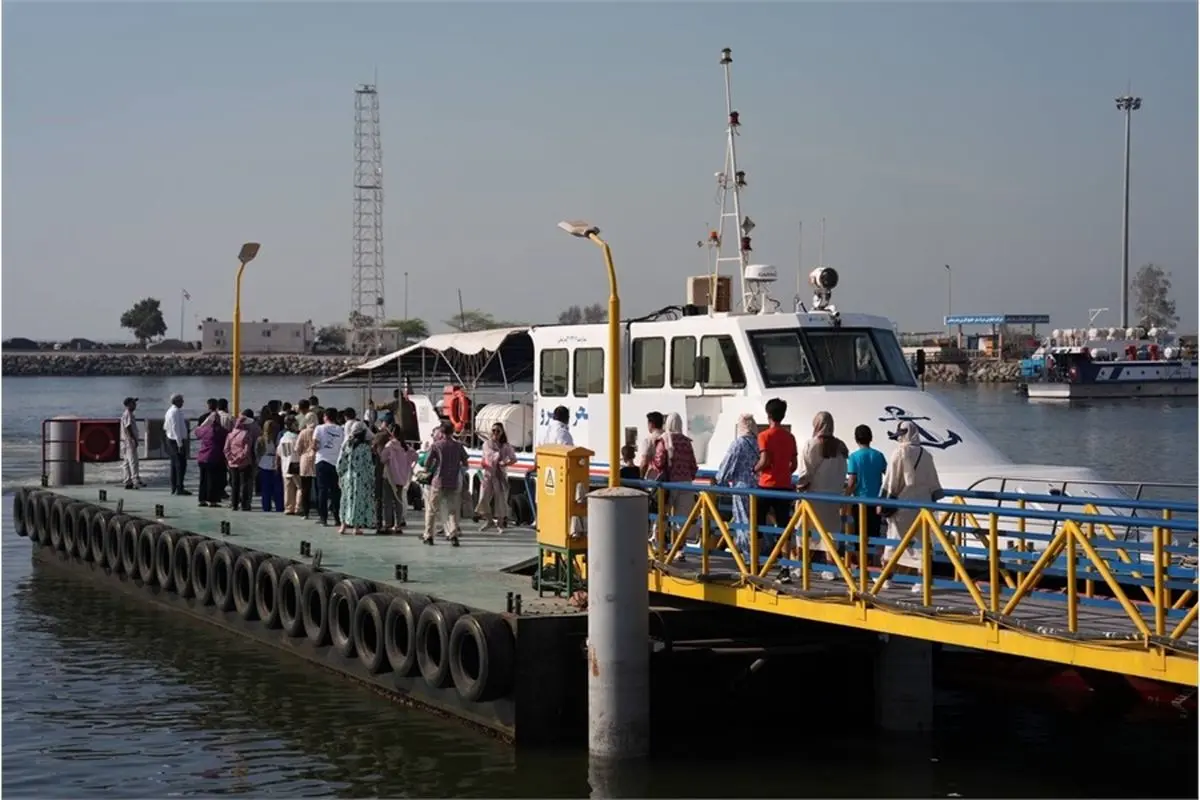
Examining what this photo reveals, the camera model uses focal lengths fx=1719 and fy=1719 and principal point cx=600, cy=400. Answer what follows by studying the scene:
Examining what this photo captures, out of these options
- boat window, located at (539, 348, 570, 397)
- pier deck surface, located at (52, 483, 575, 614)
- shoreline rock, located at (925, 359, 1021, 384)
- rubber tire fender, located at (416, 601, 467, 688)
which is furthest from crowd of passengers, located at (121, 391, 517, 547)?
shoreline rock, located at (925, 359, 1021, 384)

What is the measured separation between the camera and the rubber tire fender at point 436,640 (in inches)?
634

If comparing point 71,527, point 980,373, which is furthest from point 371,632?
point 980,373

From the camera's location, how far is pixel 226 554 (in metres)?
21.7

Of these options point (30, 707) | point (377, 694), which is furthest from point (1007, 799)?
point (30, 707)

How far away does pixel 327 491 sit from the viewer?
2347 cm

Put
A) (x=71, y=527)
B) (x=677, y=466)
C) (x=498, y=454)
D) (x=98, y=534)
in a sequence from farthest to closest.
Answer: (x=71, y=527) → (x=98, y=534) → (x=498, y=454) → (x=677, y=466)

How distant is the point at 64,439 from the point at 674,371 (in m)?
14.6

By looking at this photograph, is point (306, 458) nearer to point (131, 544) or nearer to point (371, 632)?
point (131, 544)

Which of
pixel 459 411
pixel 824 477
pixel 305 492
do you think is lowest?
pixel 305 492

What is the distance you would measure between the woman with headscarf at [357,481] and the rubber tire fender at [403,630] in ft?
15.8

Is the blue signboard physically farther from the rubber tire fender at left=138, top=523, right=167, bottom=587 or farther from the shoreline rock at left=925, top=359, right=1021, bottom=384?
the rubber tire fender at left=138, top=523, right=167, bottom=587

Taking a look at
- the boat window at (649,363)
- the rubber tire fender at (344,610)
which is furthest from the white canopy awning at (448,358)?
the rubber tire fender at (344,610)

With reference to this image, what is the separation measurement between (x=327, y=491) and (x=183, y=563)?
7.05 feet

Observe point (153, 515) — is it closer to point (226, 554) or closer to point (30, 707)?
point (226, 554)
